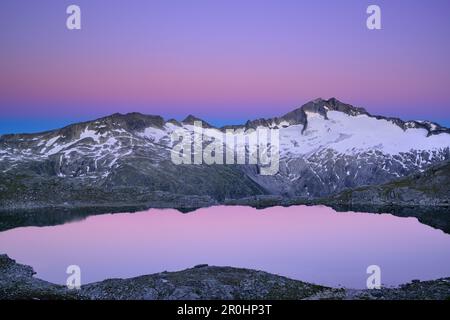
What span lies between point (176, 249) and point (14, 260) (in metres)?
27.2

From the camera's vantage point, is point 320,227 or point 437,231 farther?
point 320,227

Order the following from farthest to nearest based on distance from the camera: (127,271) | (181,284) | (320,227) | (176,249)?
(320,227) → (176,249) → (127,271) → (181,284)

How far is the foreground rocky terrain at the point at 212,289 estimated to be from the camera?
176 ft

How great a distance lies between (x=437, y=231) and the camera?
388 feet

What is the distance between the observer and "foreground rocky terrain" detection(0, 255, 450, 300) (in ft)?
176

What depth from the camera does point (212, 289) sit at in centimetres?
5509
